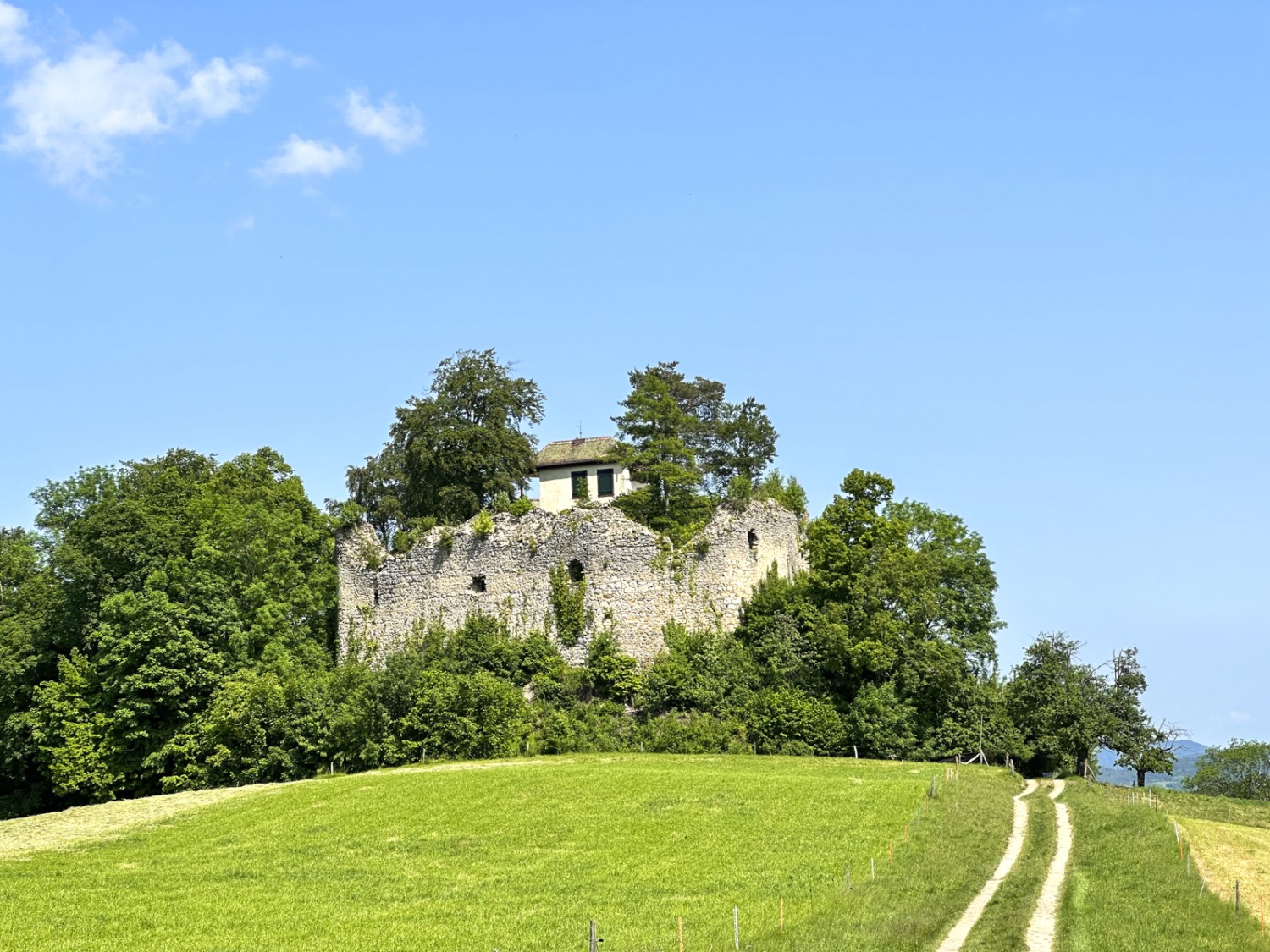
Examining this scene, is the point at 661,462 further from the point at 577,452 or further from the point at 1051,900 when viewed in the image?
the point at 1051,900

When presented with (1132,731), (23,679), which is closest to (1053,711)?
(1132,731)

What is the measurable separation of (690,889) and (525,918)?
3741 millimetres

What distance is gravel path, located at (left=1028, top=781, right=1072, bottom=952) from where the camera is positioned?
22.7 meters

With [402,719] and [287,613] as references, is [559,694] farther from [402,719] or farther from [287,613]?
[287,613]

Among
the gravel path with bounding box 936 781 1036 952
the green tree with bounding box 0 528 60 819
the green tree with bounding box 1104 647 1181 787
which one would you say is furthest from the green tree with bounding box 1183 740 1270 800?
the green tree with bounding box 0 528 60 819

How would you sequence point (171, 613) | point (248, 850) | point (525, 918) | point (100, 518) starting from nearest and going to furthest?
point (525, 918)
point (248, 850)
point (171, 613)
point (100, 518)

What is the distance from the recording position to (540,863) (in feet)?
104

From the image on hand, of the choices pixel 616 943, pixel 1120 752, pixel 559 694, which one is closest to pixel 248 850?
Result: pixel 616 943

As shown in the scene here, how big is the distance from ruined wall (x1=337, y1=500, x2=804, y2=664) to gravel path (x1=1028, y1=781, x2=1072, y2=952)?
21.1 meters

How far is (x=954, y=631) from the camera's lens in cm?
5566

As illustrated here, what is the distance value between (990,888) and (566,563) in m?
31.4

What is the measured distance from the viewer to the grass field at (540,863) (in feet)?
81.5

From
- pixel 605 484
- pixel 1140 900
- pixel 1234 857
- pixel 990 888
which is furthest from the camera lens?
pixel 605 484

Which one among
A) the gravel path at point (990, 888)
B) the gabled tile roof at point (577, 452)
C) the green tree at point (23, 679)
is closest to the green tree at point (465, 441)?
the gabled tile roof at point (577, 452)
